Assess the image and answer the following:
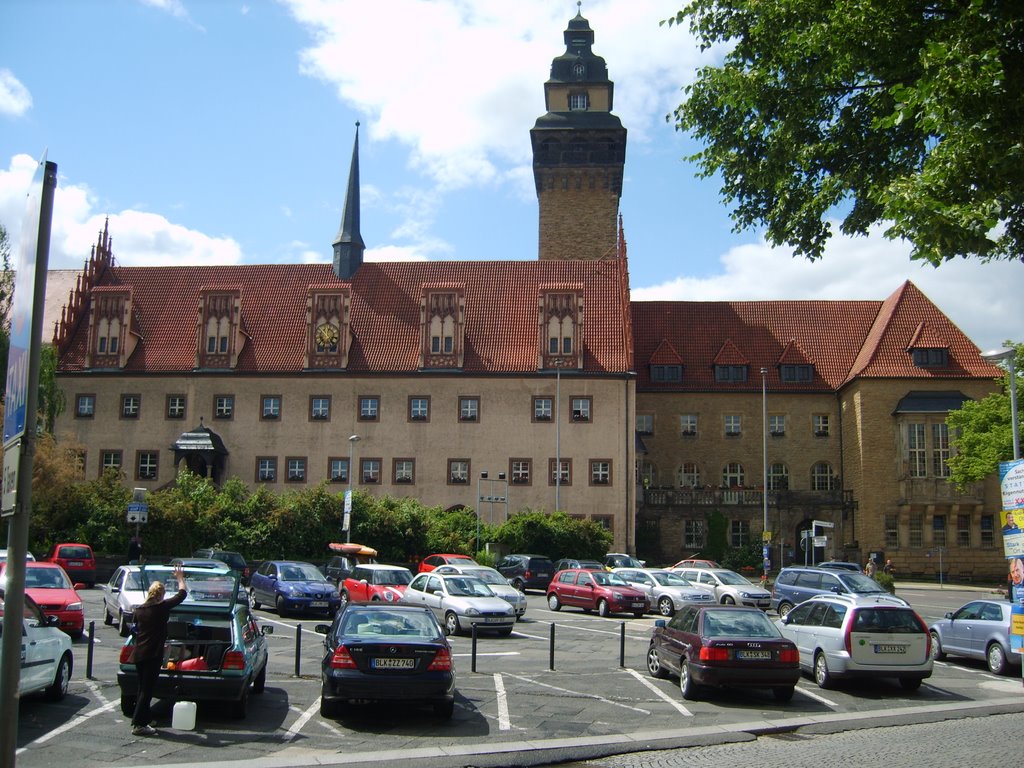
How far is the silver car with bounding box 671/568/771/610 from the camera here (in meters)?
31.0

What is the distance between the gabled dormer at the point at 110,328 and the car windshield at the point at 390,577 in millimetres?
34089

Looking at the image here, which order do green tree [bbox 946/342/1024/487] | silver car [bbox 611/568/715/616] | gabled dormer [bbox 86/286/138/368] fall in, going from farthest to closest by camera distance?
1. gabled dormer [bbox 86/286/138/368]
2. green tree [bbox 946/342/1024/487]
3. silver car [bbox 611/568/715/616]

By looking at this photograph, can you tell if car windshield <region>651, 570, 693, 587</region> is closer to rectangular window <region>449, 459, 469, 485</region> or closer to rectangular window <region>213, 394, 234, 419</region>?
rectangular window <region>449, 459, 469, 485</region>

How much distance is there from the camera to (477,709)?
14352mm

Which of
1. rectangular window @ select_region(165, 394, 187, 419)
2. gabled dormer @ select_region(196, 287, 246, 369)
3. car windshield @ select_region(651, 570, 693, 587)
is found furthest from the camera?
gabled dormer @ select_region(196, 287, 246, 369)

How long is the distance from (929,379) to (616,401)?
18271mm

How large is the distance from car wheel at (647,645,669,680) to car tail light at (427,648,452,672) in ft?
18.1

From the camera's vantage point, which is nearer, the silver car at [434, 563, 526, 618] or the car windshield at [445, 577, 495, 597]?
the car windshield at [445, 577, 495, 597]

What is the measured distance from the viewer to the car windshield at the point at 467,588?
24.7m

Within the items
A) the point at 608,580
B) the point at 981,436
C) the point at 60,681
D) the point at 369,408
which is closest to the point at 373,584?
the point at 608,580

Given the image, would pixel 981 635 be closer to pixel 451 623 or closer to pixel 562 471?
pixel 451 623

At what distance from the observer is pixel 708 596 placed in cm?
3047

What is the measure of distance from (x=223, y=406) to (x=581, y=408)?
19.9 meters

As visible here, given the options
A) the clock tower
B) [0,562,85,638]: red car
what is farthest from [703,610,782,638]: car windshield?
the clock tower
